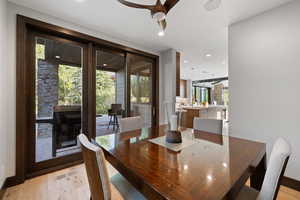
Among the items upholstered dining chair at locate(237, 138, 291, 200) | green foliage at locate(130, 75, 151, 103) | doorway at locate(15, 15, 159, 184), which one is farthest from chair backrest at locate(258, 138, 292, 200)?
green foliage at locate(130, 75, 151, 103)

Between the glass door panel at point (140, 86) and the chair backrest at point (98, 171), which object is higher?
the glass door panel at point (140, 86)

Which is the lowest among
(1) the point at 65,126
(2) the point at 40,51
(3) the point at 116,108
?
(1) the point at 65,126

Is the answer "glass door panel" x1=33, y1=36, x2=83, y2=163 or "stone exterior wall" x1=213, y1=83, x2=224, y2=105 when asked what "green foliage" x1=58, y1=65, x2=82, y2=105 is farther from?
"stone exterior wall" x1=213, y1=83, x2=224, y2=105

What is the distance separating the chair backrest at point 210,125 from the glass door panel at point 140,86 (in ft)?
5.77

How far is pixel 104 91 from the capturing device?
2887 millimetres

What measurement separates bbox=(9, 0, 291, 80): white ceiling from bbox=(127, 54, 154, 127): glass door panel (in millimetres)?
561

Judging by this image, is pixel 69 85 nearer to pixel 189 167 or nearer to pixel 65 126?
pixel 65 126

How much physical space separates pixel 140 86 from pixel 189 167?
2877mm

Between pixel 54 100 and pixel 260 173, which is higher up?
pixel 54 100

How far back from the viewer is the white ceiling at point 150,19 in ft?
6.09

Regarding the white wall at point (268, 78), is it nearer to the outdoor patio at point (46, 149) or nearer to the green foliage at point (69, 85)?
the green foliage at point (69, 85)

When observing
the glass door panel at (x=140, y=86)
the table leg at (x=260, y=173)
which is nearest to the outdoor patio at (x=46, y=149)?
the glass door panel at (x=140, y=86)

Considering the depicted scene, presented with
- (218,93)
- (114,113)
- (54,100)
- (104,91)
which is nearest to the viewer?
(54,100)

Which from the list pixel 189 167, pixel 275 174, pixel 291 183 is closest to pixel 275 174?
pixel 275 174
